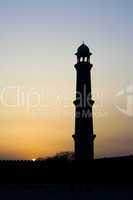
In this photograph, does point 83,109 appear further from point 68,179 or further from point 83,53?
point 68,179

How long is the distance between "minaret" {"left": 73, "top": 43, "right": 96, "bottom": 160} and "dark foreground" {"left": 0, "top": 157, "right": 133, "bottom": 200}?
1348cm

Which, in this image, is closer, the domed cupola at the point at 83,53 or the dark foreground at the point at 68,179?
the dark foreground at the point at 68,179

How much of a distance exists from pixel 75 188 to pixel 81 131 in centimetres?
1601

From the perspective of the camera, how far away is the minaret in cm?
3088

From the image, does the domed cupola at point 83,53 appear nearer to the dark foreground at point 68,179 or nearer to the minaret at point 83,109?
the minaret at point 83,109

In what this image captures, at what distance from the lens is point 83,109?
31844mm

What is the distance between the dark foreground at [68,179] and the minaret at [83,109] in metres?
13.5

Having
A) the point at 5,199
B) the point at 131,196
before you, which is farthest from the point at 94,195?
the point at 5,199

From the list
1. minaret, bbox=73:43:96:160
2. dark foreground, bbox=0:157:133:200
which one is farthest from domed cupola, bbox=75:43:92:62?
dark foreground, bbox=0:157:133:200

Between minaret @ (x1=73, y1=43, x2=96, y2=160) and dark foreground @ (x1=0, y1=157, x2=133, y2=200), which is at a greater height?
minaret @ (x1=73, y1=43, x2=96, y2=160)

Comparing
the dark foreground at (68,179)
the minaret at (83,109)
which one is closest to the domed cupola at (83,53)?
the minaret at (83,109)

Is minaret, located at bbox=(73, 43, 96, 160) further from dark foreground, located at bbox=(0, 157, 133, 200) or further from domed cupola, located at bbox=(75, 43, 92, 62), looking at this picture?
dark foreground, located at bbox=(0, 157, 133, 200)

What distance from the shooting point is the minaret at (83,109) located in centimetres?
3088

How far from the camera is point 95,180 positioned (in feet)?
47.6
